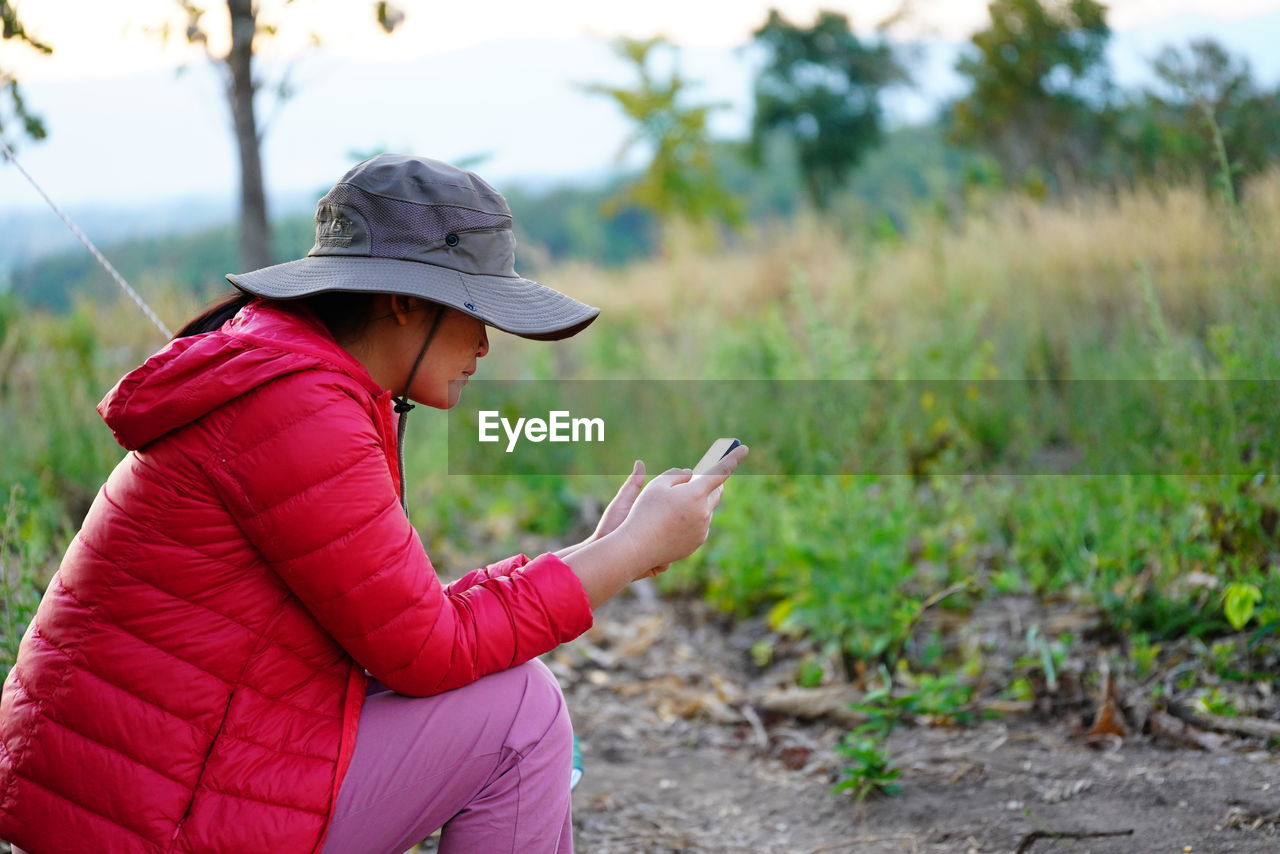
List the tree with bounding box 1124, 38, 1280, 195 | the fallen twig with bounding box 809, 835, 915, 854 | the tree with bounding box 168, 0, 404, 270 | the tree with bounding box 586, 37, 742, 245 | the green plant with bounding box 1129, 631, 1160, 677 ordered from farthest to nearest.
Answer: the tree with bounding box 586, 37, 742, 245 → the tree with bounding box 1124, 38, 1280, 195 → the tree with bounding box 168, 0, 404, 270 → the green plant with bounding box 1129, 631, 1160, 677 → the fallen twig with bounding box 809, 835, 915, 854

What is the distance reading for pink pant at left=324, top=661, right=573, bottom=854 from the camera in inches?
61.8

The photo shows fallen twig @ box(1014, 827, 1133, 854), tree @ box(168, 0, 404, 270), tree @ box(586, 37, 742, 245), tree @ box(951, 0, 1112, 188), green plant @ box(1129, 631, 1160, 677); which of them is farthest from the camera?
tree @ box(586, 37, 742, 245)

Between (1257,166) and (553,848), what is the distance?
25.9 ft

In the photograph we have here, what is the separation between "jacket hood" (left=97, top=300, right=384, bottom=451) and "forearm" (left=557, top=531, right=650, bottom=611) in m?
0.44

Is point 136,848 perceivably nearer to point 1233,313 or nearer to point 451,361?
point 451,361

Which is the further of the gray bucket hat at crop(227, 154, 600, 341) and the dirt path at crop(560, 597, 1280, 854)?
the dirt path at crop(560, 597, 1280, 854)

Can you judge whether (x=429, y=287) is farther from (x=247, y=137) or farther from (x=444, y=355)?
(x=247, y=137)

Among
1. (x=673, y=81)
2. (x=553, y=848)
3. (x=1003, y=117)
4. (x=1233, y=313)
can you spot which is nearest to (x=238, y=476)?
(x=553, y=848)

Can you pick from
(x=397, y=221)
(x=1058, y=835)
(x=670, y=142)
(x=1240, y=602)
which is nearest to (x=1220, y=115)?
(x=1240, y=602)

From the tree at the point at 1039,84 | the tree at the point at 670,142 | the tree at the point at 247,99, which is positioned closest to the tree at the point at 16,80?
the tree at the point at 247,99

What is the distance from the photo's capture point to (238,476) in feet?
4.67

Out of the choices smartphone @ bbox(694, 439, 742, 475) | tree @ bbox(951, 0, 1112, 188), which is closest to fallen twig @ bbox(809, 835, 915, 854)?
smartphone @ bbox(694, 439, 742, 475)

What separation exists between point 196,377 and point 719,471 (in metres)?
0.79

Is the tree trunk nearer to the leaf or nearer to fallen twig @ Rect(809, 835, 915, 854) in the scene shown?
fallen twig @ Rect(809, 835, 915, 854)
